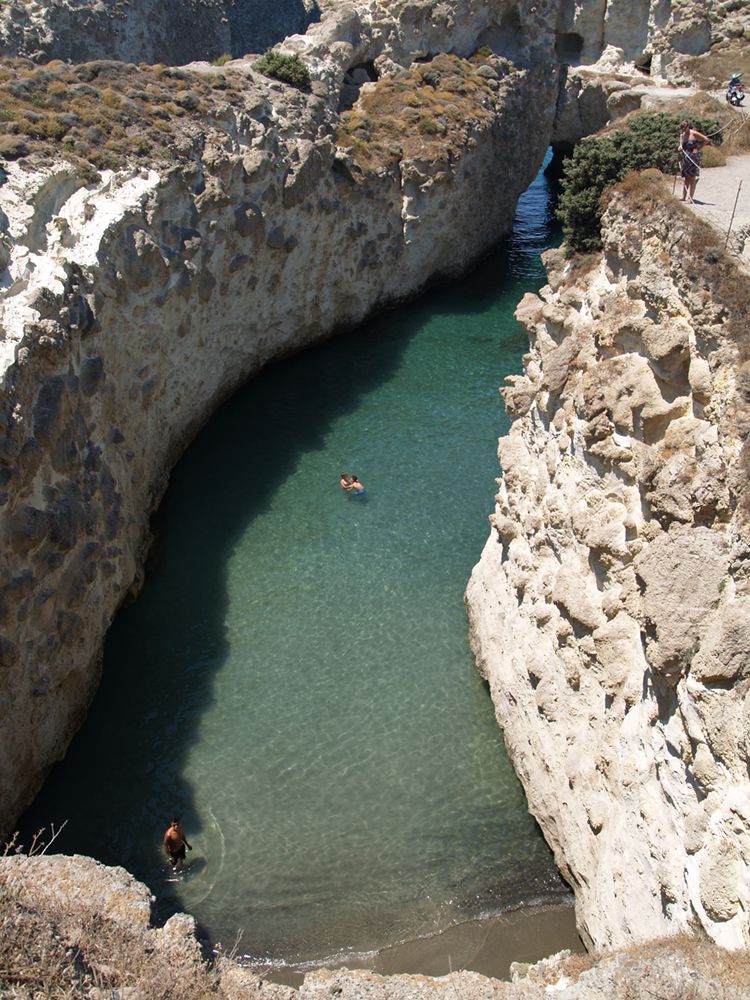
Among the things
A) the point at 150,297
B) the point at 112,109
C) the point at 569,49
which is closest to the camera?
the point at 150,297

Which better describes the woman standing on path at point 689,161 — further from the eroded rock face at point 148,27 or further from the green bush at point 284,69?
the eroded rock face at point 148,27

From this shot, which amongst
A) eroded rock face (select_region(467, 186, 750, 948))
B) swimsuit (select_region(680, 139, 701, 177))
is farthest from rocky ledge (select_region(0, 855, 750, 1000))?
swimsuit (select_region(680, 139, 701, 177))

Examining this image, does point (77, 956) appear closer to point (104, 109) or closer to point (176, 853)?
point (176, 853)

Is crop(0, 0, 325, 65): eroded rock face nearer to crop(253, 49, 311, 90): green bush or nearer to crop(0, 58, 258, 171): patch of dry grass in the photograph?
crop(253, 49, 311, 90): green bush

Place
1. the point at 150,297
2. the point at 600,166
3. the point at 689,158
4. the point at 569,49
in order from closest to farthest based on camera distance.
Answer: the point at 689,158, the point at 600,166, the point at 150,297, the point at 569,49

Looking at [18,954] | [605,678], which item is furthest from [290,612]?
[18,954]

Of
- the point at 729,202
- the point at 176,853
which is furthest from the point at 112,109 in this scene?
the point at 176,853
